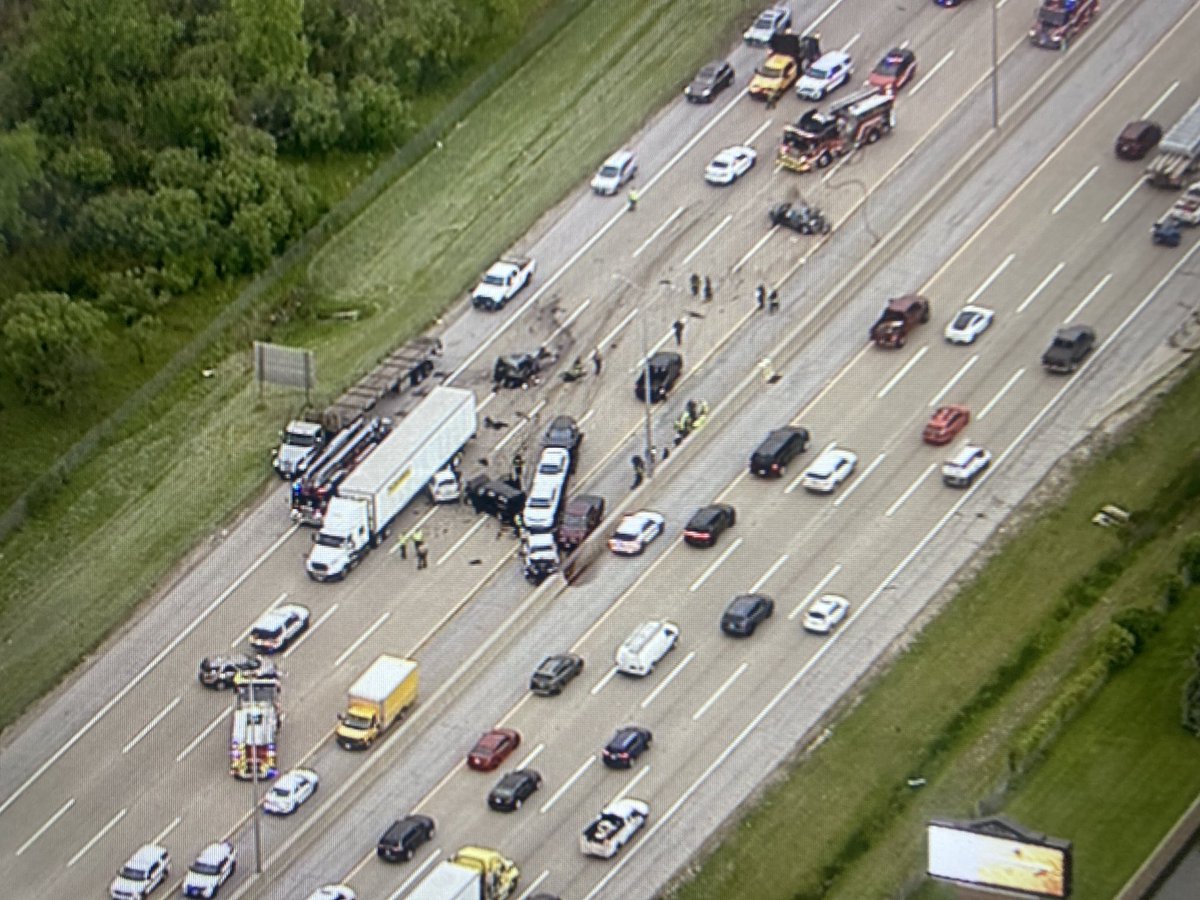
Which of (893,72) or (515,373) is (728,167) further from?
(515,373)

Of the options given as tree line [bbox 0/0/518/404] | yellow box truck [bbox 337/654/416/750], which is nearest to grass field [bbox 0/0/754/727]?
tree line [bbox 0/0/518/404]

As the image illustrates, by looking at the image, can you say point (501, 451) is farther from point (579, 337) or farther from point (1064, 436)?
point (1064, 436)

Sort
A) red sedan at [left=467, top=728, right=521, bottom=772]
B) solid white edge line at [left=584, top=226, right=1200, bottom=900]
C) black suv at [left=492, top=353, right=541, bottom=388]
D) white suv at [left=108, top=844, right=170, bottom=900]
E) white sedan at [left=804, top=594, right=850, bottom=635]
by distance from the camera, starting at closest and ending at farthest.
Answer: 1. solid white edge line at [left=584, top=226, right=1200, bottom=900]
2. white suv at [left=108, top=844, right=170, bottom=900]
3. red sedan at [left=467, top=728, right=521, bottom=772]
4. white sedan at [left=804, top=594, right=850, bottom=635]
5. black suv at [left=492, top=353, right=541, bottom=388]

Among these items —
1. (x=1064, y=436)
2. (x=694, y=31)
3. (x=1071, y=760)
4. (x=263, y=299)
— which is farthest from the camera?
(x=694, y=31)

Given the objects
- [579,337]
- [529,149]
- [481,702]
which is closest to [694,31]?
[529,149]

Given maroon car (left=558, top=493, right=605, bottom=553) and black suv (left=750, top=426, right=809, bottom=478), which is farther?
black suv (left=750, top=426, right=809, bottom=478)

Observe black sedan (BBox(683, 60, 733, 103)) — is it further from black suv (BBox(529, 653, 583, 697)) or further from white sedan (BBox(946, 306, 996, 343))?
black suv (BBox(529, 653, 583, 697))

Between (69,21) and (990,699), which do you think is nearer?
(990,699)
